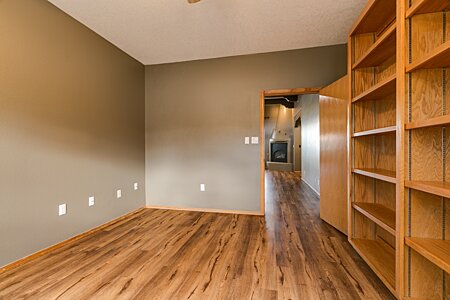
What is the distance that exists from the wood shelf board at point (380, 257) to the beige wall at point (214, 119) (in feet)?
5.03

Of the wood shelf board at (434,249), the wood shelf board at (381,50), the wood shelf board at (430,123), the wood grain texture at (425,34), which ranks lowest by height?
the wood shelf board at (434,249)

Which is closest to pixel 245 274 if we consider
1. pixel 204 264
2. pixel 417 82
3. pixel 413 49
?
pixel 204 264

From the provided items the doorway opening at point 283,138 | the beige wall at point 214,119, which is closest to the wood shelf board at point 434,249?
the beige wall at point 214,119

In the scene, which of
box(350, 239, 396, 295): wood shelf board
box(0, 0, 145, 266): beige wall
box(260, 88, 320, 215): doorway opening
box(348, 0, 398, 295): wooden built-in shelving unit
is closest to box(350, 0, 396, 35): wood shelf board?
box(348, 0, 398, 295): wooden built-in shelving unit

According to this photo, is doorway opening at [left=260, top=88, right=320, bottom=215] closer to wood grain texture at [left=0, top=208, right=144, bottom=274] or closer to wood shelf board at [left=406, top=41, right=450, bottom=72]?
wood grain texture at [left=0, top=208, right=144, bottom=274]

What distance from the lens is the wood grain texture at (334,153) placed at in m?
2.42

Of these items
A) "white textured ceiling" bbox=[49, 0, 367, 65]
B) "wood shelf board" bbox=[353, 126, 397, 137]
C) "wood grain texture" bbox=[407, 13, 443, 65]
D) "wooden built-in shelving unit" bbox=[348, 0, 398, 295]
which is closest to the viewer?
"wood grain texture" bbox=[407, 13, 443, 65]

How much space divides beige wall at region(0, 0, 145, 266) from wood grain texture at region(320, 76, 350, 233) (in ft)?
9.91

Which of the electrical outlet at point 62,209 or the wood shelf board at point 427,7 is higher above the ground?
the wood shelf board at point 427,7

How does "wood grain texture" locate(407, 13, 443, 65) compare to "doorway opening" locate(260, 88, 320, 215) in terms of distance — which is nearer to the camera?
"wood grain texture" locate(407, 13, 443, 65)

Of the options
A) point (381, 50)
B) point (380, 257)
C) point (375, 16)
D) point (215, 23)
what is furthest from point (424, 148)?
point (215, 23)

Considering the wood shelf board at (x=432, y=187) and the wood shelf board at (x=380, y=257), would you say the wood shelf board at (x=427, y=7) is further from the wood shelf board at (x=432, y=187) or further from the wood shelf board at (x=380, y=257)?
the wood shelf board at (x=380, y=257)

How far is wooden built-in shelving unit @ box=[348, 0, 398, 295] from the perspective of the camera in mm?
1693

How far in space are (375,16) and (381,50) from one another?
0.35 m
